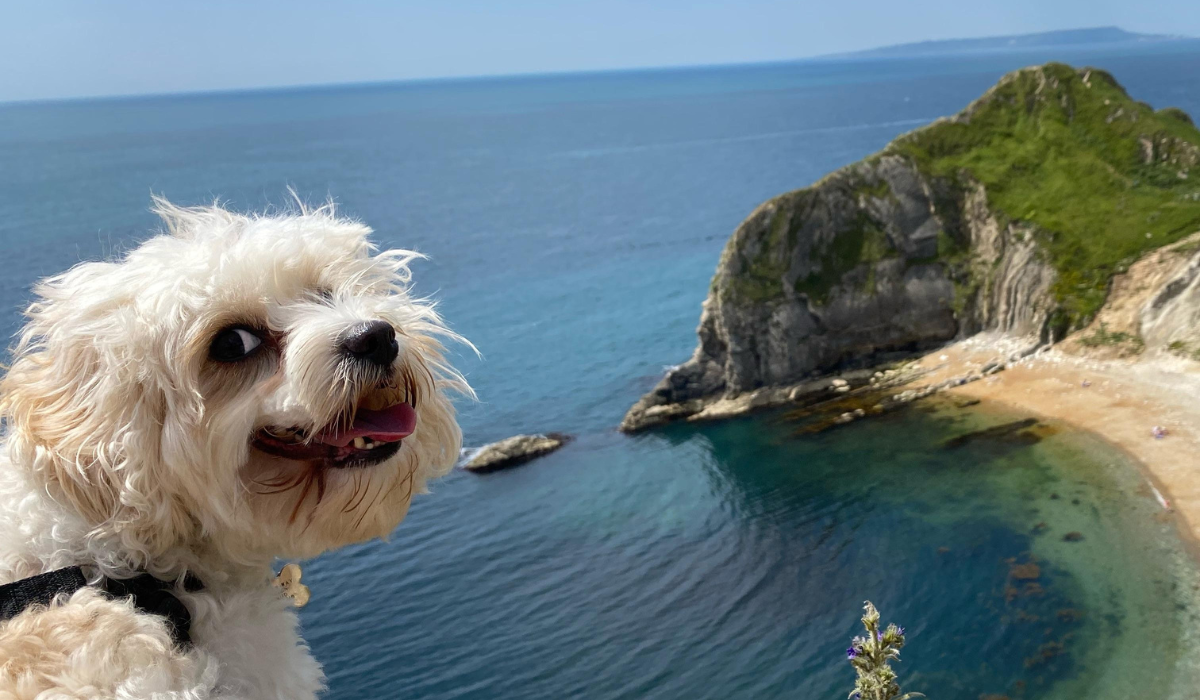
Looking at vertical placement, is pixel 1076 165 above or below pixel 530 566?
above

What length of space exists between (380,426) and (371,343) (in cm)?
30

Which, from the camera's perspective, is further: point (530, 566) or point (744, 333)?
point (744, 333)

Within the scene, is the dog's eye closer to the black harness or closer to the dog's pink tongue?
the dog's pink tongue

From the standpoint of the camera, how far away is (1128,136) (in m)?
40.7

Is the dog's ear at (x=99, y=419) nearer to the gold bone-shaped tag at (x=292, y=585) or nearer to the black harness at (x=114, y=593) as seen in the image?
the black harness at (x=114, y=593)

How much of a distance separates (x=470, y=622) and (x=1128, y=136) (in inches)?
1363

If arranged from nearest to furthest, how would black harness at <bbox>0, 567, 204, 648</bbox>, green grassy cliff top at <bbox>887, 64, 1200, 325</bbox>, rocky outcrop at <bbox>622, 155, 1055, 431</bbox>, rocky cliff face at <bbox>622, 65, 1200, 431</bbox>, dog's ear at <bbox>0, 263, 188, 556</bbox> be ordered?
black harness at <bbox>0, 567, 204, 648</bbox>, dog's ear at <bbox>0, 263, 188, 556</bbox>, green grassy cliff top at <bbox>887, 64, 1200, 325</bbox>, rocky cliff face at <bbox>622, 65, 1200, 431</bbox>, rocky outcrop at <bbox>622, 155, 1055, 431</bbox>

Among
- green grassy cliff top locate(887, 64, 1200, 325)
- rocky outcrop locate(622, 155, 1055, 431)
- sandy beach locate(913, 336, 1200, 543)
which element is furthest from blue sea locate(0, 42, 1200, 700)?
green grassy cliff top locate(887, 64, 1200, 325)

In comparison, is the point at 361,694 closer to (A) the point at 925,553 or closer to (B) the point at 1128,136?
(A) the point at 925,553

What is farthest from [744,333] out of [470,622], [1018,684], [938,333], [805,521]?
[1018,684]

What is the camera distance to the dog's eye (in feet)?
9.66

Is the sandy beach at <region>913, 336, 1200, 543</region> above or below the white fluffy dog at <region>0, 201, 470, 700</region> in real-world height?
below

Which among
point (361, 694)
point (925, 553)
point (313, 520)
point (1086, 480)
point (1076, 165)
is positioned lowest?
point (361, 694)

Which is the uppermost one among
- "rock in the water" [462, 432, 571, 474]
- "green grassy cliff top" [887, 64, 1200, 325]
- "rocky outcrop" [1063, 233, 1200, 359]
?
"green grassy cliff top" [887, 64, 1200, 325]
